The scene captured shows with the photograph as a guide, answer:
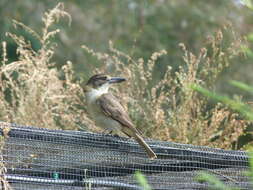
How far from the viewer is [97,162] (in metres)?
5.54

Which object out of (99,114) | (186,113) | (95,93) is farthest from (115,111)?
(186,113)

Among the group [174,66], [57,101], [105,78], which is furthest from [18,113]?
[174,66]

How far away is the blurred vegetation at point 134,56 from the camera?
773 centimetres

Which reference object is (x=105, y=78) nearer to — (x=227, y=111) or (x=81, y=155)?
(x=227, y=111)

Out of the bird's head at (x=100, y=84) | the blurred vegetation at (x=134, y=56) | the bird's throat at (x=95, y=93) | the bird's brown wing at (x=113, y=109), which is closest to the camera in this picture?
the bird's brown wing at (x=113, y=109)

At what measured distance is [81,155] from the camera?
553 cm

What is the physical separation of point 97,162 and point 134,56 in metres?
6.81

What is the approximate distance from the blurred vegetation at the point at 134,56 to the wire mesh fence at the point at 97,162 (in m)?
1.88

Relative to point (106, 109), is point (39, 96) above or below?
above

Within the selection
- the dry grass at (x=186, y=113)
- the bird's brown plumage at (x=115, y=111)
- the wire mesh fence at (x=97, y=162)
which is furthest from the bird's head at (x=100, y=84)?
the wire mesh fence at (x=97, y=162)

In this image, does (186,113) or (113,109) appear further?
(186,113)

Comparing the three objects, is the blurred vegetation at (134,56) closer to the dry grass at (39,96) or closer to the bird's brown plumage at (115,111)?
the dry grass at (39,96)

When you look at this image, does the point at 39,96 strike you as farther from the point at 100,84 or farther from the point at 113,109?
the point at 113,109

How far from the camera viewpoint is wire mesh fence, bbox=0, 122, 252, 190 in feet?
17.4
